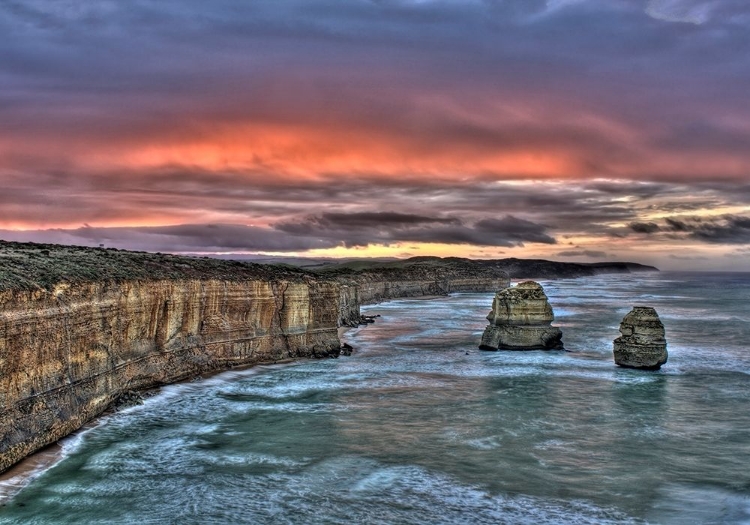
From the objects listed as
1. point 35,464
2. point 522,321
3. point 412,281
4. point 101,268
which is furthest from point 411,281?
point 35,464

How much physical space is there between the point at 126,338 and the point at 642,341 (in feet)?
95.3

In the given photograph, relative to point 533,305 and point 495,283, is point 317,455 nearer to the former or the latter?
point 533,305

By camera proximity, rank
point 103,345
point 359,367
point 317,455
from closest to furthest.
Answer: point 317,455
point 103,345
point 359,367

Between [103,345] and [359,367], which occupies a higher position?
[103,345]

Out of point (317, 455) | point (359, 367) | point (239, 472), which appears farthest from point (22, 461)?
point (359, 367)

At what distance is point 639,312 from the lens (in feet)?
128

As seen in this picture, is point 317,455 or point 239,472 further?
point 317,455

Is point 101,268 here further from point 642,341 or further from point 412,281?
point 412,281

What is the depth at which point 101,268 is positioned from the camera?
32.1 m

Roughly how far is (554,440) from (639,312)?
1608cm

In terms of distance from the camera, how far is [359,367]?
140ft

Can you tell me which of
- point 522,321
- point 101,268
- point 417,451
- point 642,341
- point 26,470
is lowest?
point 417,451

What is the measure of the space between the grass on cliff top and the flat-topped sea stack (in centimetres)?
1428

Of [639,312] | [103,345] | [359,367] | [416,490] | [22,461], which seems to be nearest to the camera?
[416,490]
